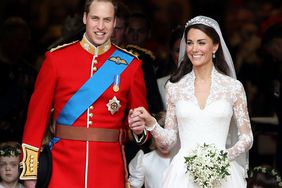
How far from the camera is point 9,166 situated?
33.4 ft

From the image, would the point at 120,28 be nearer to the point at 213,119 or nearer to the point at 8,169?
the point at 8,169

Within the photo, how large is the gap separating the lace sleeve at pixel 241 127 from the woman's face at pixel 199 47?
0.32 meters

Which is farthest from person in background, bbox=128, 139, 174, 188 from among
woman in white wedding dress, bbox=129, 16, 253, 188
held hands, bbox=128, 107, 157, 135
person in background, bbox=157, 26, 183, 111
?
held hands, bbox=128, 107, 157, 135

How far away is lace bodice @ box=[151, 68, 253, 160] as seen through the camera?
338 inches

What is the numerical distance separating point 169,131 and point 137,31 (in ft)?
8.78

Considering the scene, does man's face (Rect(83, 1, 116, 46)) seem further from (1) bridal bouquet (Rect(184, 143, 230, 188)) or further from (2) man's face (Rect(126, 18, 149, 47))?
(2) man's face (Rect(126, 18, 149, 47))

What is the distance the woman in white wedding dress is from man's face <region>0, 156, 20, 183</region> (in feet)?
6.26

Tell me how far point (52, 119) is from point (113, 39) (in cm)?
148

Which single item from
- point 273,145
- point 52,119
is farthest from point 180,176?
point 273,145

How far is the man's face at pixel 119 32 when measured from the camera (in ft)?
33.1

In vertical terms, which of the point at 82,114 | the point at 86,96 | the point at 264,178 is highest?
the point at 86,96

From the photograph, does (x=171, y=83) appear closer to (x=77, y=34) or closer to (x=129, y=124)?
(x=129, y=124)

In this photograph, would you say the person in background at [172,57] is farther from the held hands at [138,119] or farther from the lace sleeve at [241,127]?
the held hands at [138,119]

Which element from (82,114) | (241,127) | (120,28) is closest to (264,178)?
(241,127)
